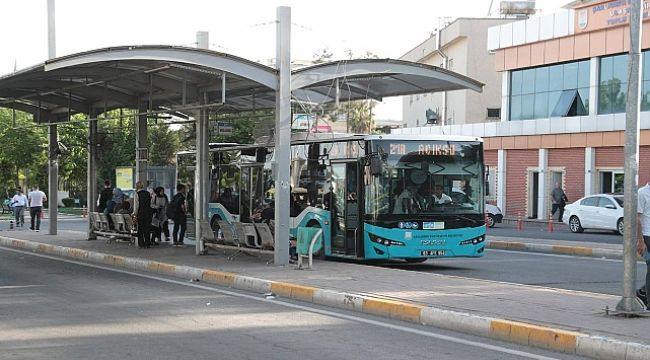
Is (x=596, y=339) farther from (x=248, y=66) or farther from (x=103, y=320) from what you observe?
(x=248, y=66)

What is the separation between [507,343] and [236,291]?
5.84m

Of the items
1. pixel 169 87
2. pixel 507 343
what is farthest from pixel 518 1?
pixel 507 343

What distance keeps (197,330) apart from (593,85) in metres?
33.0

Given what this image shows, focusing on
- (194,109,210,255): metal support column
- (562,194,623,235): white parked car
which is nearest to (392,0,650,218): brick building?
(562,194,623,235): white parked car

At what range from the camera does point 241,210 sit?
21.5m

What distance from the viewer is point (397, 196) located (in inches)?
665

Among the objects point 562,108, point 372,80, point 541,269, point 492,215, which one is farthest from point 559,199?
point 372,80

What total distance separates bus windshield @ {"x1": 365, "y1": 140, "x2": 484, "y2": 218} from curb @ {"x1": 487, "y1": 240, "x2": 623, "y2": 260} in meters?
6.11

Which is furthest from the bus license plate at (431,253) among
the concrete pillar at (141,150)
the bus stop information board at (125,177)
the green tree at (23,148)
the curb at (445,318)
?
the green tree at (23,148)

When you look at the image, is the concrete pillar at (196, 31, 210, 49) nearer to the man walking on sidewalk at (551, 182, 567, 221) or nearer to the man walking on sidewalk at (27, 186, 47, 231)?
the man walking on sidewalk at (27, 186, 47, 231)

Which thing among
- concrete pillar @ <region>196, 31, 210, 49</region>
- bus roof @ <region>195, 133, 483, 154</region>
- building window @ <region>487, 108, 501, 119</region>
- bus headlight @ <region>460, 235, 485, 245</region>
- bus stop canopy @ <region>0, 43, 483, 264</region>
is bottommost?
bus headlight @ <region>460, 235, 485, 245</region>

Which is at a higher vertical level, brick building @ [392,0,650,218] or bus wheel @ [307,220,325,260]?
brick building @ [392,0,650,218]

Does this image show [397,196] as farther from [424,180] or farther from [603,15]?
[603,15]

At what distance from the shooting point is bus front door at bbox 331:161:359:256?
17.2 metres
